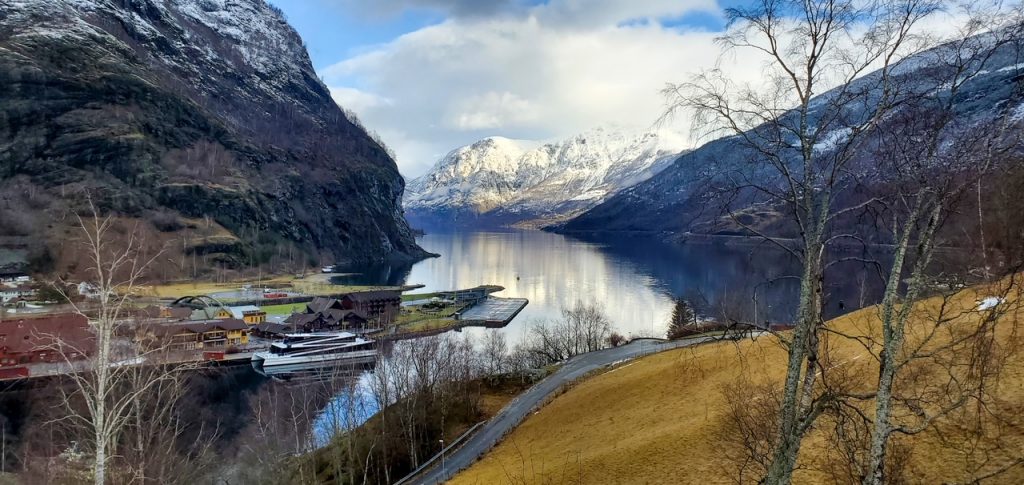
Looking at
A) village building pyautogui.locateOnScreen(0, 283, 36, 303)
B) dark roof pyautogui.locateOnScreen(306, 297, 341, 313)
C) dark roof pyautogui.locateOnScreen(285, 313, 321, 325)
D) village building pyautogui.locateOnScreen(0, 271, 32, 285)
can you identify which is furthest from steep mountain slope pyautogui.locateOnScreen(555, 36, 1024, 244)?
village building pyautogui.locateOnScreen(0, 271, 32, 285)

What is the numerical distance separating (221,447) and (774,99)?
1375 inches

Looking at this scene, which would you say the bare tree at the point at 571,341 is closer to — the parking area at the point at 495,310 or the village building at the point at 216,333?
the parking area at the point at 495,310

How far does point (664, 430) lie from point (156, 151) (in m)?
140

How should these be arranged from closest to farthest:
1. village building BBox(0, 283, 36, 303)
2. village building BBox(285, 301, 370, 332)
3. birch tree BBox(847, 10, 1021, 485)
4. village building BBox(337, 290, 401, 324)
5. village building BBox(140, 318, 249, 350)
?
birch tree BBox(847, 10, 1021, 485)
village building BBox(140, 318, 249, 350)
village building BBox(285, 301, 370, 332)
village building BBox(0, 283, 36, 303)
village building BBox(337, 290, 401, 324)

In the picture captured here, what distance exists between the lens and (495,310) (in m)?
79.2

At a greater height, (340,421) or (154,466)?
(154,466)

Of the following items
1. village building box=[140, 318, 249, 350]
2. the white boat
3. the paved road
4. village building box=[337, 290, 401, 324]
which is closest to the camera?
the paved road

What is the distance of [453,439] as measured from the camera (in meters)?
27.7

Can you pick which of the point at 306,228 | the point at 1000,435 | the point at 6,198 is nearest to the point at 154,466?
the point at 1000,435

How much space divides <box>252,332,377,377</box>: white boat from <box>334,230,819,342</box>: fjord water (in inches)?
671

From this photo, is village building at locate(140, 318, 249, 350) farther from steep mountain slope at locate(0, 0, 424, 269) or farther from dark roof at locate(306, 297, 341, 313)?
steep mountain slope at locate(0, 0, 424, 269)

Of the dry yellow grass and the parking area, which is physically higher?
the dry yellow grass

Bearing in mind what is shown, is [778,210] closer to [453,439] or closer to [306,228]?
[453,439]

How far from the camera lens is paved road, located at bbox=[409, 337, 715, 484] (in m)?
22.8
